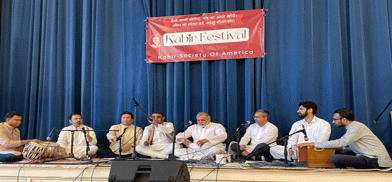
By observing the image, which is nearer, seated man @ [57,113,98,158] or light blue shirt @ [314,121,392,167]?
light blue shirt @ [314,121,392,167]

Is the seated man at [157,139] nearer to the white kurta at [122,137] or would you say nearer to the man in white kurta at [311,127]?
Result: the white kurta at [122,137]

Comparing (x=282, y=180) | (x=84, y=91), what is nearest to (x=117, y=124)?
(x=84, y=91)

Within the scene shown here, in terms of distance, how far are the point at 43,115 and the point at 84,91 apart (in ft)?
2.92

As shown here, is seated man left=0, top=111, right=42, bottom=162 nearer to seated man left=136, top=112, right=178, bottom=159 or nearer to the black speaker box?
seated man left=136, top=112, right=178, bottom=159

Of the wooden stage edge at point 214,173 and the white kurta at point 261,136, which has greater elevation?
the white kurta at point 261,136

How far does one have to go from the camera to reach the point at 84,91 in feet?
19.9

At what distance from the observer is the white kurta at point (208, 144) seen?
5074 mm

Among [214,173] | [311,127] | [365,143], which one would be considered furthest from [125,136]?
[365,143]

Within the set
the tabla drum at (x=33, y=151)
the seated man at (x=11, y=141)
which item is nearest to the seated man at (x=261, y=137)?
the tabla drum at (x=33, y=151)

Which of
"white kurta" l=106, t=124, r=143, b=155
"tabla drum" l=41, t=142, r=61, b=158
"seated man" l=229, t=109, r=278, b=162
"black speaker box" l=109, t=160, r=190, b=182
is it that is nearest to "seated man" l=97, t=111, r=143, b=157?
"white kurta" l=106, t=124, r=143, b=155

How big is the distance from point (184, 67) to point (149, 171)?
3539 mm

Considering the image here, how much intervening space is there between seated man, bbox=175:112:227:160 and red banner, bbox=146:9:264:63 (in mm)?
1083

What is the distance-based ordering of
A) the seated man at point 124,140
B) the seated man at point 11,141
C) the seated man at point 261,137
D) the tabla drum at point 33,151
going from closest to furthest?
1. the tabla drum at point 33,151
2. the seated man at point 11,141
3. the seated man at point 261,137
4. the seated man at point 124,140

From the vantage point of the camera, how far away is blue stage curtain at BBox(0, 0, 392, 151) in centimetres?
522
